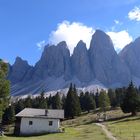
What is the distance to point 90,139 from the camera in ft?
168

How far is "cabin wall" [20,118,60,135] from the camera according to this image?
3076 inches

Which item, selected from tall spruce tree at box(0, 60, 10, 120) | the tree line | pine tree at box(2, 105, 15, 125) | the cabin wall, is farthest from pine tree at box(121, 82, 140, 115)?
tall spruce tree at box(0, 60, 10, 120)

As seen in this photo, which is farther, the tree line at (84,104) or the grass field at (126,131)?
the tree line at (84,104)

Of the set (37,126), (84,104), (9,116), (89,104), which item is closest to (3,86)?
(37,126)

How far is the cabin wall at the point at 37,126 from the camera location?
78.1 meters

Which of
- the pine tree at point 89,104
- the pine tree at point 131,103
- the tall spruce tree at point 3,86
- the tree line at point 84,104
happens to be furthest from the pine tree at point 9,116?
the tall spruce tree at point 3,86

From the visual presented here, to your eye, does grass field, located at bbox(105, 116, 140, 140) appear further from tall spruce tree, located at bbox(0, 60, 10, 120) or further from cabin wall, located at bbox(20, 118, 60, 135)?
tall spruce tree, located at bbox(0, 60, 10, 120)

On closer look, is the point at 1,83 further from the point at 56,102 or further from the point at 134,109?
the point at 56,102

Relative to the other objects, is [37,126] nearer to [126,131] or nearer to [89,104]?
[126,131]

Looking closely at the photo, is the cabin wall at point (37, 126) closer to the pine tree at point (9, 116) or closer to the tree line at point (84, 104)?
the tree line at point (84, 104)

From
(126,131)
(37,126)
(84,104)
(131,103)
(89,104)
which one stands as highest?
(84,104)

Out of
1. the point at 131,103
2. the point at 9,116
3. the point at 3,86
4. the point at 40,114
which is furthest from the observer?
the point at 9,116

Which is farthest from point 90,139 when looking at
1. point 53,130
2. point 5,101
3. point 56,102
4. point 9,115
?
point 56,102

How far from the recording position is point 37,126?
78.9 m
